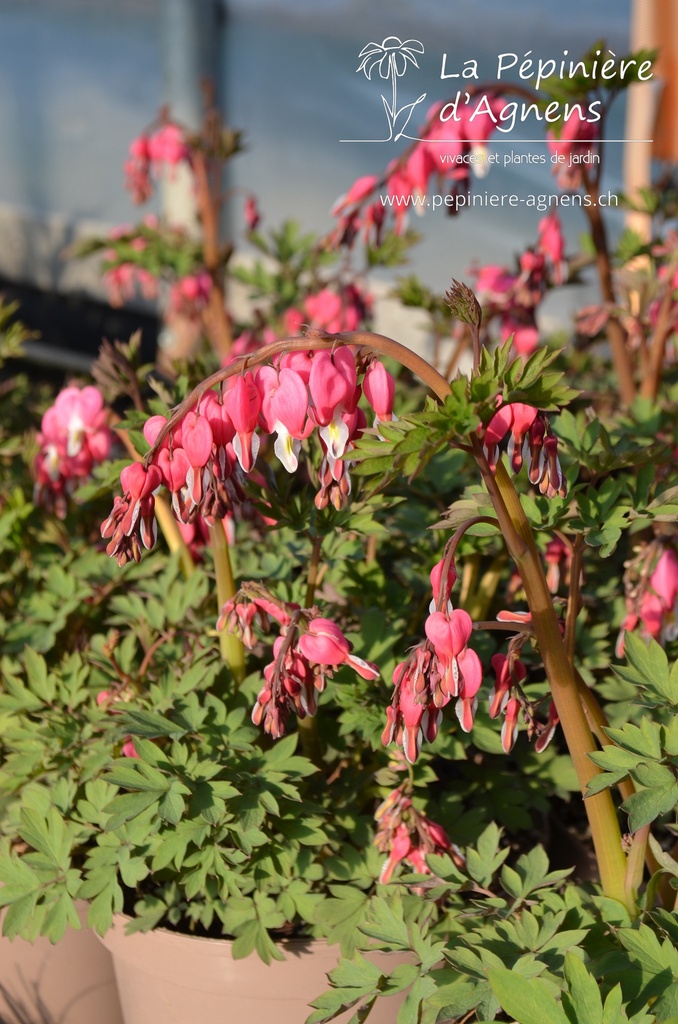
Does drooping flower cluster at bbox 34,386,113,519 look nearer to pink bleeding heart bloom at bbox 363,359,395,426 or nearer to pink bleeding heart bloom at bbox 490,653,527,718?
pink bleeding heart bloom at bbox 363,359,395,426

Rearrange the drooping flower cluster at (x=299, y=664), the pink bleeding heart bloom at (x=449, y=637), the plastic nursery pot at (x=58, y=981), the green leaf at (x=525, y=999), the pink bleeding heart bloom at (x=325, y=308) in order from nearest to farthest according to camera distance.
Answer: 1. the green leaf at (x=525, y=999)
2. the pink bleeding heart bloom at (x=449, y=637)
3. the drooping flower cluster at (x=299, y=664)
4. the plastic nursery pot at (x=58, y=981)
5. the pink bleeding heart bloom at (x=325, y=308)

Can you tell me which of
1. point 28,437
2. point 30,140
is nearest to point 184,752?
point 28,437

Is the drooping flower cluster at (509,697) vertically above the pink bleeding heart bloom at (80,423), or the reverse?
the pink bleeding heart bloom at (80,423)

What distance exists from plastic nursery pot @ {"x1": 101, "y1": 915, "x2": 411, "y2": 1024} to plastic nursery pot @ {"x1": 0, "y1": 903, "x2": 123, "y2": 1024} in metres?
0.16

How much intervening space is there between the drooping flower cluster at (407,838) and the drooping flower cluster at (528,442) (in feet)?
1.18

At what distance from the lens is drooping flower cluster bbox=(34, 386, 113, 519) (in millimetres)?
1319

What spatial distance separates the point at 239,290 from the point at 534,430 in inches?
166

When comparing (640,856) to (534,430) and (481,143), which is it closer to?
(534,430)

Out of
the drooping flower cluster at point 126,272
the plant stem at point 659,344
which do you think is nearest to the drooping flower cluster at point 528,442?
the plant stem at point 659,344

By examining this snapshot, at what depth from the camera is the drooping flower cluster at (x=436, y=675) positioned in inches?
31.3

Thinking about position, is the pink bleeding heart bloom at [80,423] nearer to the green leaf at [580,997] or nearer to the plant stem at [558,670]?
the plant stem at [558,670]

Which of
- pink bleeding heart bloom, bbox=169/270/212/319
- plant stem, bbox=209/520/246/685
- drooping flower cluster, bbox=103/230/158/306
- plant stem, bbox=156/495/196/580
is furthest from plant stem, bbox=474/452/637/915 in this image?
drooping flower cluster, bbox=103/230/158/306

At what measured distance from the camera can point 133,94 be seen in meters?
5.46

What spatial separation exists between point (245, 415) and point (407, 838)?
1.49ft
